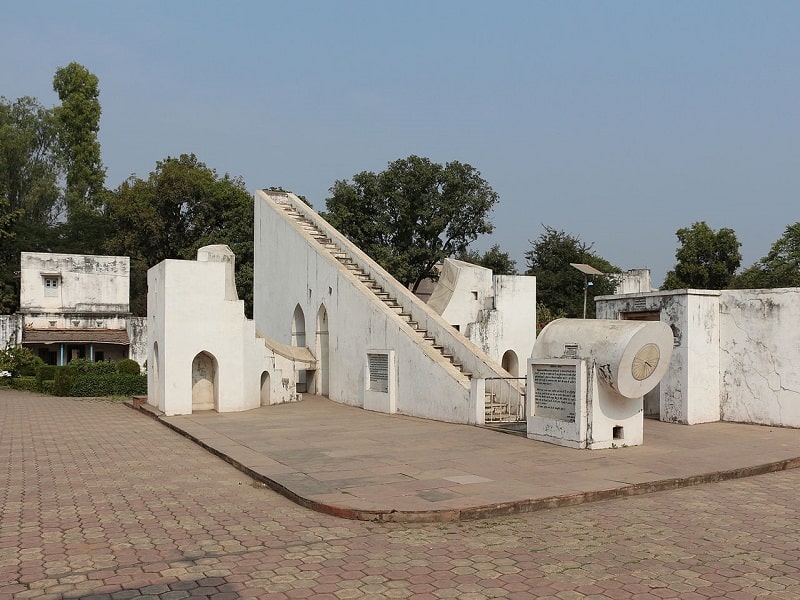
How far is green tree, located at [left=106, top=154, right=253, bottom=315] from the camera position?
3753 centimetres

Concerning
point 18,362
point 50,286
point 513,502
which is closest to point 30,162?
point 50,286

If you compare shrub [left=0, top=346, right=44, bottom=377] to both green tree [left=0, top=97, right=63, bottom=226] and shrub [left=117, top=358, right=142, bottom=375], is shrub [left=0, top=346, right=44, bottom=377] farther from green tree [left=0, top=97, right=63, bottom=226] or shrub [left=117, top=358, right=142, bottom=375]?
green tree [left=0, top=97, right=63, bottom=226]

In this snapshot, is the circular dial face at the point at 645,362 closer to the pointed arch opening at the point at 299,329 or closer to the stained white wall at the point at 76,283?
the pointed arch opening at the point at 299,329

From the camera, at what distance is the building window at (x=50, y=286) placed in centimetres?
3067

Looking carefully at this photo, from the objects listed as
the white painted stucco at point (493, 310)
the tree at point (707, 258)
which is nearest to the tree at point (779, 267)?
the tree at point (707, 258)

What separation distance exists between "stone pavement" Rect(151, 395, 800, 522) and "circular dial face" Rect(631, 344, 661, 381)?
39.3 inches

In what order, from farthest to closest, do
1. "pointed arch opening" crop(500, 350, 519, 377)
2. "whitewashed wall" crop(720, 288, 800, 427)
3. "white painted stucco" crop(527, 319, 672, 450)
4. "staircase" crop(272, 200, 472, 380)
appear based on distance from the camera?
"pointed arch opening" crop(500, 350, 519, 377) < "staircase" crop(272, 200, 472, 380) < "whitewashed wall" crop(720, 288, 800, 427) < "white painted stucco" crop(527, 319, 672, 450)

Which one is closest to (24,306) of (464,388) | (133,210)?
(133,210)

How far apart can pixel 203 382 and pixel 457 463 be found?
8893mm

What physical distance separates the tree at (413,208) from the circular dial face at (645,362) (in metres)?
23.2

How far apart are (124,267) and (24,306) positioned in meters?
4.32

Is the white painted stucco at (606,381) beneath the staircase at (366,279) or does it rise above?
beneath

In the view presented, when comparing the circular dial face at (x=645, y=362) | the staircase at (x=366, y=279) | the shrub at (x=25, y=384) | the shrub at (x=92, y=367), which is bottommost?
the shrub at (x=25, y=384)

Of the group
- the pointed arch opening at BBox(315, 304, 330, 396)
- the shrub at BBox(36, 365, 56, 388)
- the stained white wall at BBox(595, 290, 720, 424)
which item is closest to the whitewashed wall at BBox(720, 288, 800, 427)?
the stained white wall at BBox(595, 290, 720, 424)
